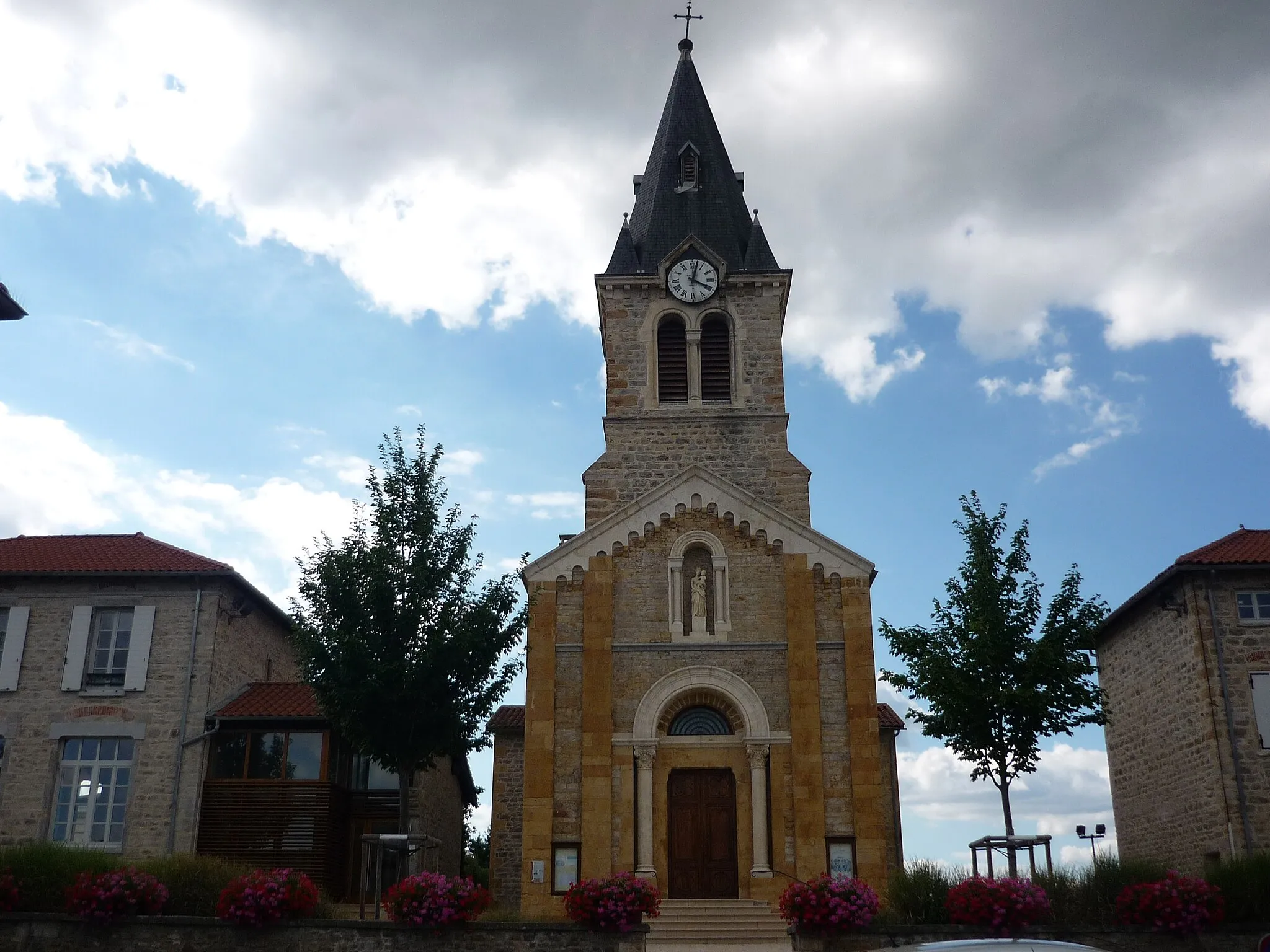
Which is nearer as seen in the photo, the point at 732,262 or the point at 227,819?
the point at 227,819

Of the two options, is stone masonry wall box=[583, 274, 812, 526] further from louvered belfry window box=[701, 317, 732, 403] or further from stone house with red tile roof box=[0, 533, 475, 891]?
stone house with red tile roof box=[0, 533, 475, 891]

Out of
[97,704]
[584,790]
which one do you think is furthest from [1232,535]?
[97,704]

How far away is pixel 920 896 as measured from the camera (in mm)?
15398

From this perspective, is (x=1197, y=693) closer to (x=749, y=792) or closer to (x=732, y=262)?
(x=749, y=792)

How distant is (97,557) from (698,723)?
41.6ft

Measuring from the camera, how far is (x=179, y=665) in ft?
71.6

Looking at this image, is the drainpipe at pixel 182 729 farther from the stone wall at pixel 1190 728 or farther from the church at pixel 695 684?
the stone wall at pixel 1190 728

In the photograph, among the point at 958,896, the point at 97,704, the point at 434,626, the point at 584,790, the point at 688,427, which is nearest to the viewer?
the point at 958,896

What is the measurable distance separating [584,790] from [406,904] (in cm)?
574

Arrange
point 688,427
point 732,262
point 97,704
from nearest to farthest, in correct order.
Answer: point 97,704 → point 688,427 → point 732,262

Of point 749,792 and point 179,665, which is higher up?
point 179,665

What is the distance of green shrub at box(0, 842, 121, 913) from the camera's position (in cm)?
1539

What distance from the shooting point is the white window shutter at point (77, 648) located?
2167cm

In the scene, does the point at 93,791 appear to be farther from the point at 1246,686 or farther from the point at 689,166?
the point at 1246,686
